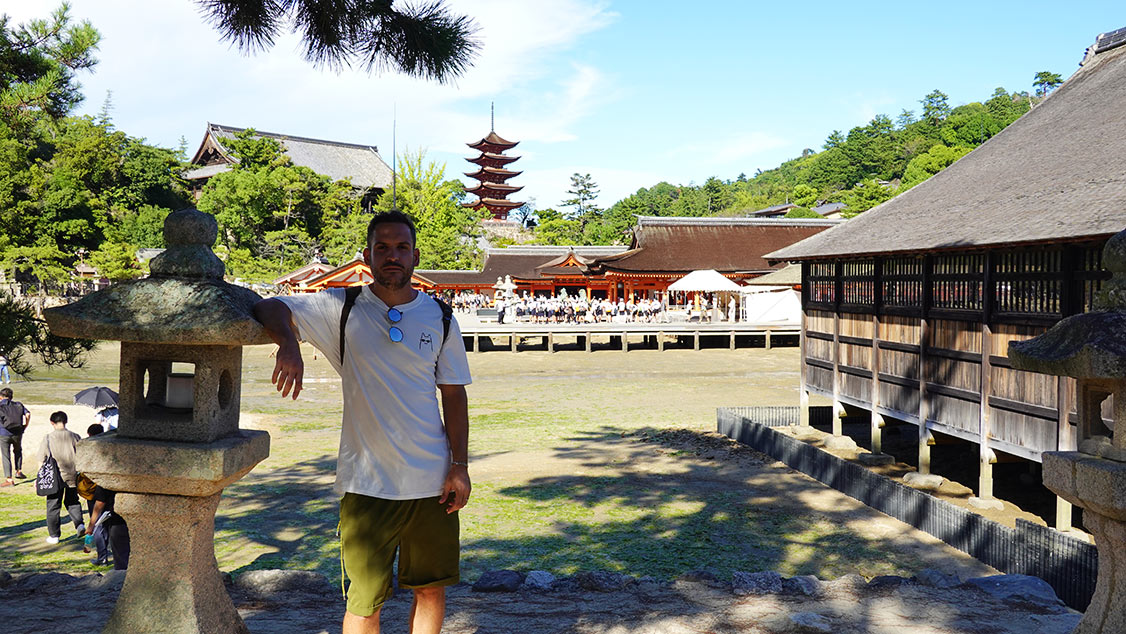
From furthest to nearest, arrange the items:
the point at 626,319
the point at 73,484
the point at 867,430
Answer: the point at 626,319, the point at 867,430, the point at 73,484

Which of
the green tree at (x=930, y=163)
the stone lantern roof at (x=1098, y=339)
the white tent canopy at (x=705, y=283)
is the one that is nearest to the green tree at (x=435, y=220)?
the white tent canopy at (x=705, y=283)

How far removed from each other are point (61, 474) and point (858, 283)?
37.2 ft

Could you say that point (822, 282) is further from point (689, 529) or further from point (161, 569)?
point (161, 569)

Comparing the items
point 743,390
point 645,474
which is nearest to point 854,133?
point 743,390

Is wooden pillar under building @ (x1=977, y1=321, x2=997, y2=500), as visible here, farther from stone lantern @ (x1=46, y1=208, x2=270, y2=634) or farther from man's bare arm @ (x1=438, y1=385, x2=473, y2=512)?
stone lantern @ (x1=46, y1=208, x2=270, y2=634)

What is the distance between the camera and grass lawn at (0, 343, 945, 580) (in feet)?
25.2

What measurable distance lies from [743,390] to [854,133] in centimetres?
7329

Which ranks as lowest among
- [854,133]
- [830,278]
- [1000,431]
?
[1000,431]

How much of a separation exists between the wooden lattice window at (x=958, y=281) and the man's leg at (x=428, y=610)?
29.4 feet

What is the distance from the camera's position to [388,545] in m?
3.00

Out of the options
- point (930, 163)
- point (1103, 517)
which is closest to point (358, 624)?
point (1103, 517)

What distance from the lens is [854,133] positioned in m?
85.3

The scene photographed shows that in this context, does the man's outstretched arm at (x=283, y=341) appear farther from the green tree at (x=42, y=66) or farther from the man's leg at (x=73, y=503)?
the man's leg at (x=73, y=503)

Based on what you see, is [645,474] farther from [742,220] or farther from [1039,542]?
[742,220]
